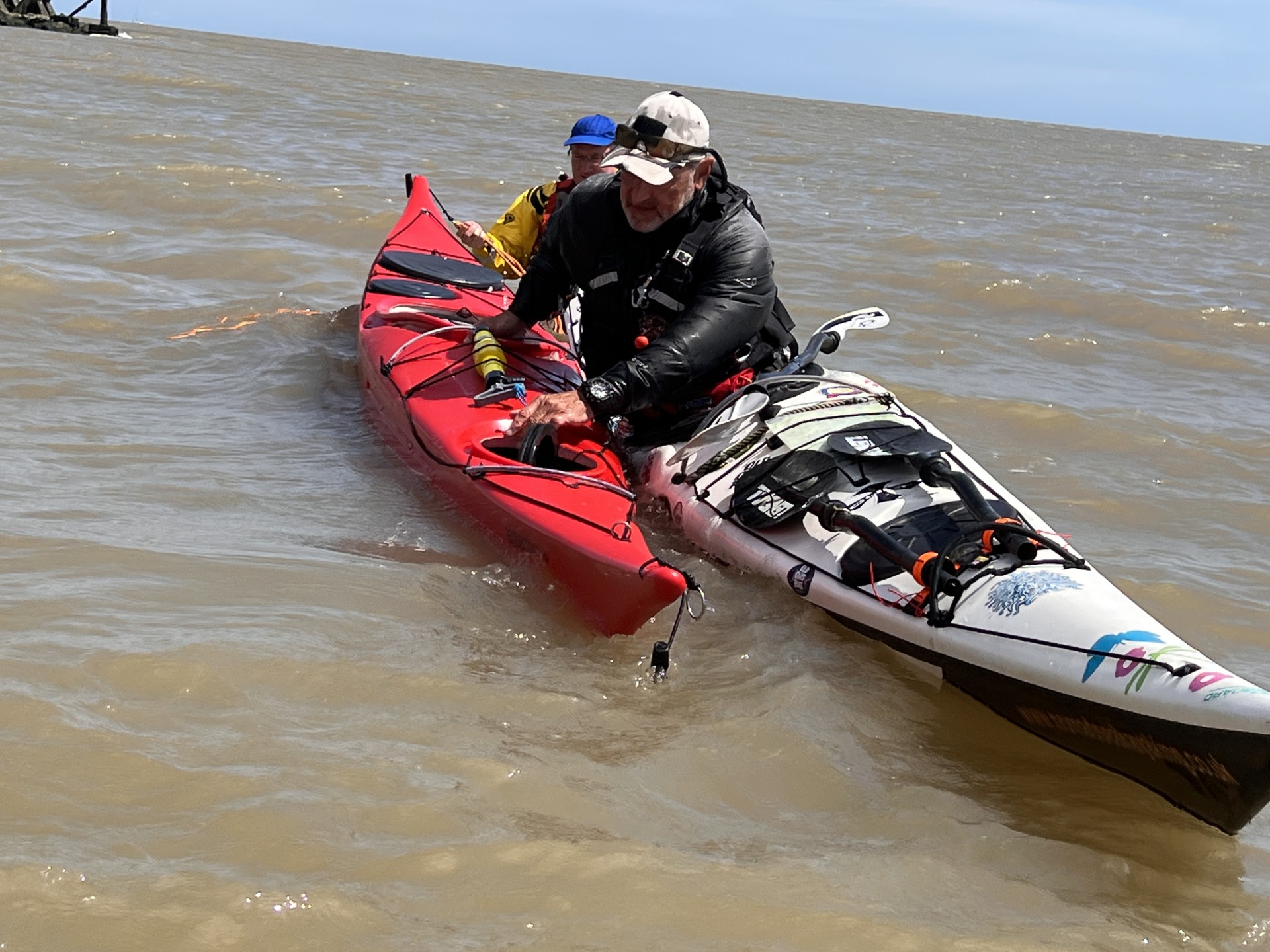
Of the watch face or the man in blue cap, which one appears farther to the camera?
the man in blue cap

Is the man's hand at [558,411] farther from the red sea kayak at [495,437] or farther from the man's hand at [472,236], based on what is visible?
the man's hand at [472,236]

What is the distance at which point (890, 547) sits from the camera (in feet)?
11.4

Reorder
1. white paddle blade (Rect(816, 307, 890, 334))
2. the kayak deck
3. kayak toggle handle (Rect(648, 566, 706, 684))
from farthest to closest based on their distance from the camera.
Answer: white paddle blade (Rect(816, 307, 890, 334)), kayak toggle handle (Rect(648, 566, 706, 684)), the kayak deck

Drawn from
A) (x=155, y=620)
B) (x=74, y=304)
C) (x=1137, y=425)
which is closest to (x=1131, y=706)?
(x=155, y=620)

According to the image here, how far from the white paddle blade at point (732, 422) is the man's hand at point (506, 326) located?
105 centimetres

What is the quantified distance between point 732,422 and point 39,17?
37.6 m

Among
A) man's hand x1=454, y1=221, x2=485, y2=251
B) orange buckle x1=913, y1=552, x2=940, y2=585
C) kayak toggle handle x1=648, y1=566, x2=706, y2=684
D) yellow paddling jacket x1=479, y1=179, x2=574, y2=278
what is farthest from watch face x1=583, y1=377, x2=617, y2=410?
man's hand x1=454, y1=221, x2=485, y2=251

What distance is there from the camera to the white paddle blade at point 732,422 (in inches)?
165

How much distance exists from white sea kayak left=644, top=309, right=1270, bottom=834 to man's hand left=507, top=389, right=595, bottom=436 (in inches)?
14.8

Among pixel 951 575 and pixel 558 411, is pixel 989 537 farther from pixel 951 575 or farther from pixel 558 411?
pixel 558 411

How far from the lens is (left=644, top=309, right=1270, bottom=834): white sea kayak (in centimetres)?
274

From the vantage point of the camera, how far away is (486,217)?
11.4 meters

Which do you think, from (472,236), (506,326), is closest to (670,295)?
(506,326)

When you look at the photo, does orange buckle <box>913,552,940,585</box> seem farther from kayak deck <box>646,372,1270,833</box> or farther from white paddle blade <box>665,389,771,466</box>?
white paddle blade <box>665,389,771,466</box>
